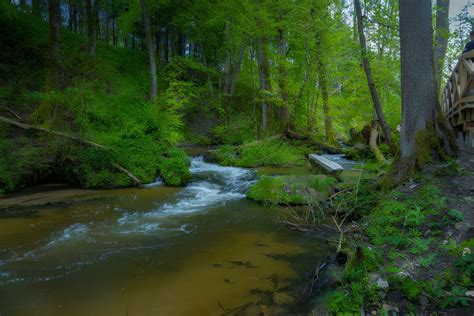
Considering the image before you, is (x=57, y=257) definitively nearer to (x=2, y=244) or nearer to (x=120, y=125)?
(x=2, y=244)

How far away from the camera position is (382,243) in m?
4.53

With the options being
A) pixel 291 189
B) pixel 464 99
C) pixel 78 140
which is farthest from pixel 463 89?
pixel 78 140

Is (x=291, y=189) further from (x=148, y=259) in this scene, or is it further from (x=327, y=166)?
(x=148, y=259)

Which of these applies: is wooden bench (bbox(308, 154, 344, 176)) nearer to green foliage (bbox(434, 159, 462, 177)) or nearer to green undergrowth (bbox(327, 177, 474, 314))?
green foliage (bbox(434, 159, 462, 177))

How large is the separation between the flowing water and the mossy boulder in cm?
63

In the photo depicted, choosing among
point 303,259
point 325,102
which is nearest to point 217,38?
point 325,102

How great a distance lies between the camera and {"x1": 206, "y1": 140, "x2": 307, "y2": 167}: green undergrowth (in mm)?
14461

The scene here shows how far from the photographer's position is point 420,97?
6.57 meters

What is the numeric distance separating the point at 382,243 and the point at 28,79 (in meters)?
19.5

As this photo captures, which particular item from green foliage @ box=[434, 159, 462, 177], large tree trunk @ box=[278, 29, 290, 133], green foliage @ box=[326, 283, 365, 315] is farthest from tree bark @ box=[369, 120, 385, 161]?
green foliage @ box=[326, 283, 365, 315]

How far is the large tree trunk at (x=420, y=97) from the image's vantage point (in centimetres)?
652

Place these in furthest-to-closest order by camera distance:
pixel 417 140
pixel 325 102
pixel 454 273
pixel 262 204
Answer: pixel 325 102 < pixel 262 204 < pixel 417 140 < pixel 454 273

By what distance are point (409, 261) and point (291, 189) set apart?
4985mm

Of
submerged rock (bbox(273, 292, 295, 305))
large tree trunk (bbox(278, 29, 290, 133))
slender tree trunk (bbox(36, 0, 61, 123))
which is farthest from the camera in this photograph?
large tree trunk (bbox(278, 29, 290, 133))
